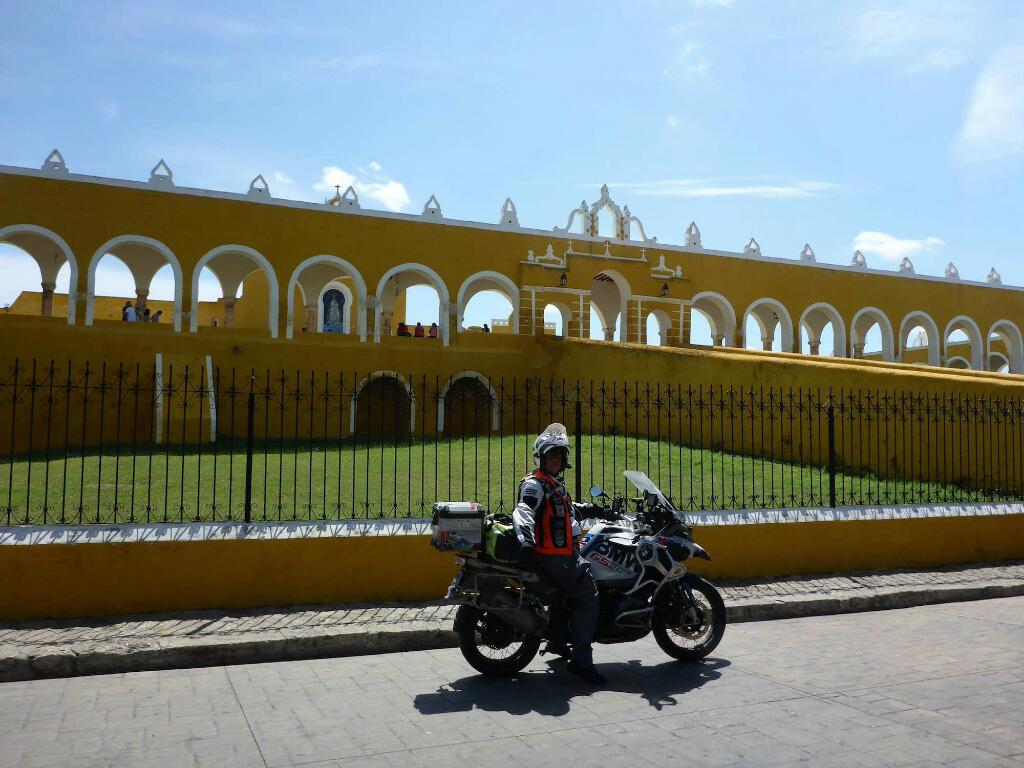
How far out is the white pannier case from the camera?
188 inches

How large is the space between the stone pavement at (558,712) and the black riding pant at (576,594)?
0.22 meters

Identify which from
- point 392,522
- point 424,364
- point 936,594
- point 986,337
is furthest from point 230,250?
point 986,337

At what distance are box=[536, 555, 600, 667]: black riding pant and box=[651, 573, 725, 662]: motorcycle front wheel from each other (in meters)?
0.51

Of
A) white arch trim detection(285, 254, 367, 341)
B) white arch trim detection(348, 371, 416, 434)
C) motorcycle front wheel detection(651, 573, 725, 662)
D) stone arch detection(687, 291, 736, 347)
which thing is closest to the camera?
motorcycle front wheel detection(651, 573, 725, 662)

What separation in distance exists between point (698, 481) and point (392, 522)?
514cm

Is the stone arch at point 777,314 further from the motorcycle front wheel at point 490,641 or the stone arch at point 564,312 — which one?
the motorcycle front wheel at point 490,641

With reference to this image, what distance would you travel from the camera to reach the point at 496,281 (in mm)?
22484

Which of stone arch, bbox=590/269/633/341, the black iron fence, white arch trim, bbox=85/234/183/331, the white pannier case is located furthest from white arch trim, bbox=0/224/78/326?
the white pannier case

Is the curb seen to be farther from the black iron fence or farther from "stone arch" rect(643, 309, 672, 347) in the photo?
"stone arch" rect(643, 309, 672, 347)

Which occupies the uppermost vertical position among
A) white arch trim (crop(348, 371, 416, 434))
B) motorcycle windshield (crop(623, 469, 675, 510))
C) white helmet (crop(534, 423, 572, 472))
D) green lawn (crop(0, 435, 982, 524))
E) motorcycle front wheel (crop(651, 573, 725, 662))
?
white arch trim (crop(348, 371, 416, 434))

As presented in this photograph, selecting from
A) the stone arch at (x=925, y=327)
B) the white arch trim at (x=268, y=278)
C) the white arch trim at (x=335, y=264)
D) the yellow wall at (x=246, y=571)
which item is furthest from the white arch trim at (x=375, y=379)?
the stone arch at (x=925, y=327)

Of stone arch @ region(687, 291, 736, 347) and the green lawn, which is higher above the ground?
stone arch @ region(687, 291, 736, 347)

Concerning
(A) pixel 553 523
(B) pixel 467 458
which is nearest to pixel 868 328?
(B) pixel 467 458

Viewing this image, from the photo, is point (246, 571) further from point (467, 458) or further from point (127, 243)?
point (127, 243)
